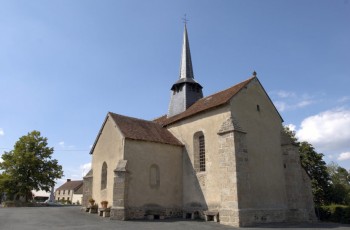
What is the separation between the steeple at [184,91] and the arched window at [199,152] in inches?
177

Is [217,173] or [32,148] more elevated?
[32,148]

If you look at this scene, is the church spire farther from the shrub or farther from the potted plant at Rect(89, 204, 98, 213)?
the shrub

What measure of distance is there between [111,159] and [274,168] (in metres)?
11.9

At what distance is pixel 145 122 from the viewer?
22.5 meters

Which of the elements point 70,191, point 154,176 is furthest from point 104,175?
point 70,191

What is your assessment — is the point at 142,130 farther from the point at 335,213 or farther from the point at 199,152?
the point at 335,213

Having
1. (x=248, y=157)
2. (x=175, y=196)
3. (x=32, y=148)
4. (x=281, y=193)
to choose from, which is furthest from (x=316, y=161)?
(x=32, y=148)

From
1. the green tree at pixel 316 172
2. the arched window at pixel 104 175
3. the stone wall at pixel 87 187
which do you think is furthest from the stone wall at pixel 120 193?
the green tree at pixel 316 172

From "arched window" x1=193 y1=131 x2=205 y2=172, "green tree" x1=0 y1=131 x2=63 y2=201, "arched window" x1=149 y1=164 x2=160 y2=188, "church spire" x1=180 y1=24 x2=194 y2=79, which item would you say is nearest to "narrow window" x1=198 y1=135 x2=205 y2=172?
"arched window" x1=193 y1=131 x2=205 y2=172

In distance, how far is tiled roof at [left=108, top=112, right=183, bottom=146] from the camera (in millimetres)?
19097

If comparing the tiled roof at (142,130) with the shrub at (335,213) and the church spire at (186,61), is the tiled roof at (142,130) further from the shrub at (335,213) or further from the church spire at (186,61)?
the shrub at (335,213)

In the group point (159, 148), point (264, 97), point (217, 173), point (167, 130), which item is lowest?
point (217, 173)

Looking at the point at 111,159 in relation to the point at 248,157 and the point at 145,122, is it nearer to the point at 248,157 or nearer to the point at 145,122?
the point at 145,122

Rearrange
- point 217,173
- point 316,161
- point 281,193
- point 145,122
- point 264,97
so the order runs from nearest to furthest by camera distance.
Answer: point 217,173
point 281,193
point 264,97
point 145,122
point 316,161
